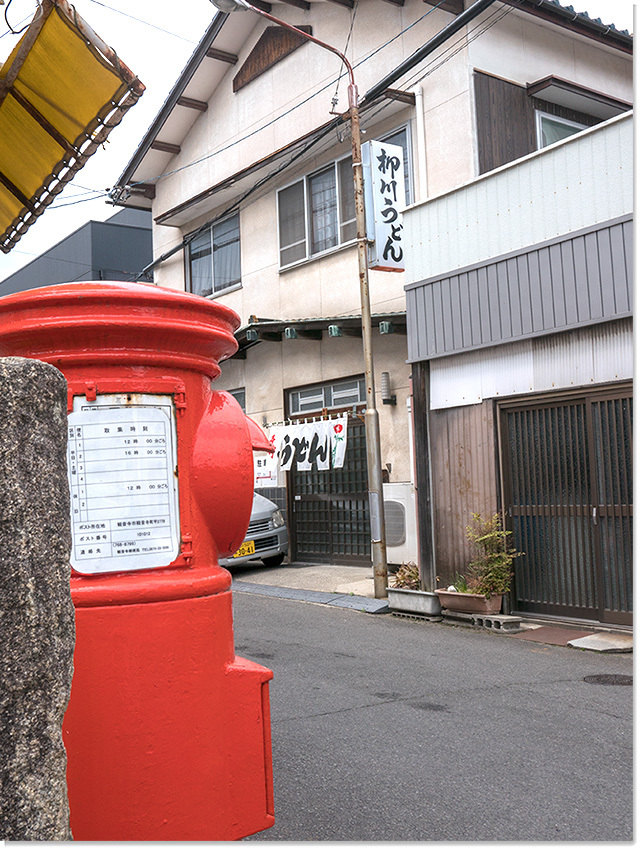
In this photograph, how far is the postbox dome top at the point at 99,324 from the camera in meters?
2.43

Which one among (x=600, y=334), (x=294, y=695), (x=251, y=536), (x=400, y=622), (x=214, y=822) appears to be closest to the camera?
(x=214, y=822)

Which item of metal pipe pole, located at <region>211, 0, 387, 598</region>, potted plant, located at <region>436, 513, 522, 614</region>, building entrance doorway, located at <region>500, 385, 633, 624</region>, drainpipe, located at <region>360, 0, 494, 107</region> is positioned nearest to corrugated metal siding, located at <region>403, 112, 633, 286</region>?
metal pipe pole, located at <region>211, 0, 387, 598</region>

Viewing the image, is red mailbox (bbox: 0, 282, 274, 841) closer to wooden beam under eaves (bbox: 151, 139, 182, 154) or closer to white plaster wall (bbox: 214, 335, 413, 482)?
white plaster wall (bbox: 214, 335, 413, 482)

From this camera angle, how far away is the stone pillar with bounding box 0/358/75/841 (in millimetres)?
1631

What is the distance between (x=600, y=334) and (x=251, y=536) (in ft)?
25.4

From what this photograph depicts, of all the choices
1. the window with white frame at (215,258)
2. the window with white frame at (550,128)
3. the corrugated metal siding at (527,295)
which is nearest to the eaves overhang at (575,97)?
the window with white frame at (550,128)

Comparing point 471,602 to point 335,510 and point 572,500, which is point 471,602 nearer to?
point 572,500

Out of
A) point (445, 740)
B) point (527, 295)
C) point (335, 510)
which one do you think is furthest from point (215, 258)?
point (445, 740)

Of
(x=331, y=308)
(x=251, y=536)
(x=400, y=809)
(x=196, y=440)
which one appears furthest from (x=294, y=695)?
(x=331, y=308)

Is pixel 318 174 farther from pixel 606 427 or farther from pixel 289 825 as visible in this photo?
pixel 289 825

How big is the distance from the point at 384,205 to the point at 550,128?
366 centimetres

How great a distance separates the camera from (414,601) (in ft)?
33.1

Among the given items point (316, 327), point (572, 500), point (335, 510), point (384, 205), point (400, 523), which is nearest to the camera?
point (572, 500)

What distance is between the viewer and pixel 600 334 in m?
8.52
